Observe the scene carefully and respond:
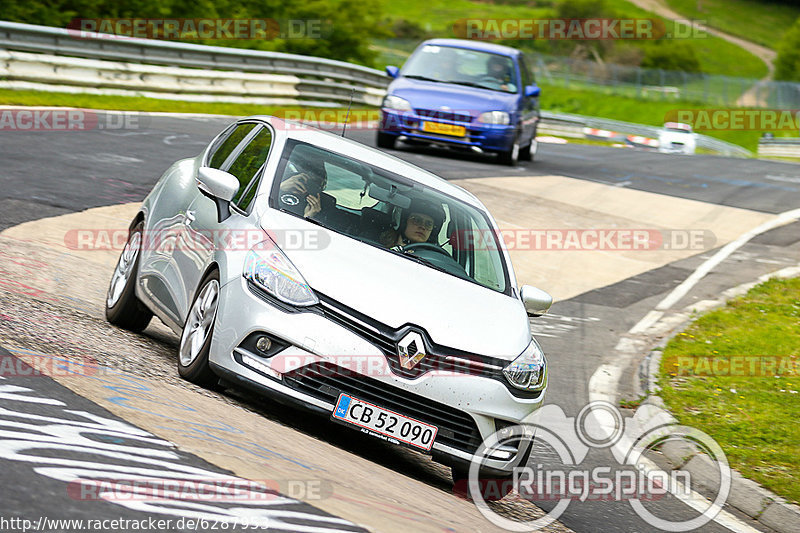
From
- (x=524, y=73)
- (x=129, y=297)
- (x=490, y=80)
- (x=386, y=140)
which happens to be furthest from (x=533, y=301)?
(x=524, y=73)

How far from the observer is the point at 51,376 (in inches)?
207

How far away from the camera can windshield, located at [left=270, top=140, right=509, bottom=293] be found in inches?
251

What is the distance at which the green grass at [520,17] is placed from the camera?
13512 cm

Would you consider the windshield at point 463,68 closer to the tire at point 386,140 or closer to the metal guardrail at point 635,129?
the tire at point 386,140

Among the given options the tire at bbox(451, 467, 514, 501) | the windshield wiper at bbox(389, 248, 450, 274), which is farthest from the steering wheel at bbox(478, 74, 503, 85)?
the tire at bbox(451, 467, 514, 501)

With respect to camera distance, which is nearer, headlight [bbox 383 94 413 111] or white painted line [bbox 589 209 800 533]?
white painted line [bbox 589 209 800 533]

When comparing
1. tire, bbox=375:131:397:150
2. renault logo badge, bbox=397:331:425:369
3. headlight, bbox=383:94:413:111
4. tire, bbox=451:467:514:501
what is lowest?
tire, bbox=375:131:397:150

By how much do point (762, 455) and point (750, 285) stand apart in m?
6.23

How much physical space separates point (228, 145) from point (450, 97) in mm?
12267

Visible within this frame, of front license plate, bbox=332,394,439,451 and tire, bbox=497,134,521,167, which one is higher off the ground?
front license plate, bbox=332,394,439,451

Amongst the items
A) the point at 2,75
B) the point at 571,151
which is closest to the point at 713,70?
the point at 571,151

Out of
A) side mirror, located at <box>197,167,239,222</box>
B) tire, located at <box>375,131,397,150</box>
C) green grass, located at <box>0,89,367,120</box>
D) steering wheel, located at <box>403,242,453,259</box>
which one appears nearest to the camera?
side mirror, located at <box>197,167,239,222</box>

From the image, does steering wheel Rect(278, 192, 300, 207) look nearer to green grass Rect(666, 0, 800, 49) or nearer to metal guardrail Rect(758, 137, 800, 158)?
metal guardrail Rect(758, 137, 800, 158)

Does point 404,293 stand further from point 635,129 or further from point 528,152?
point 635,129
